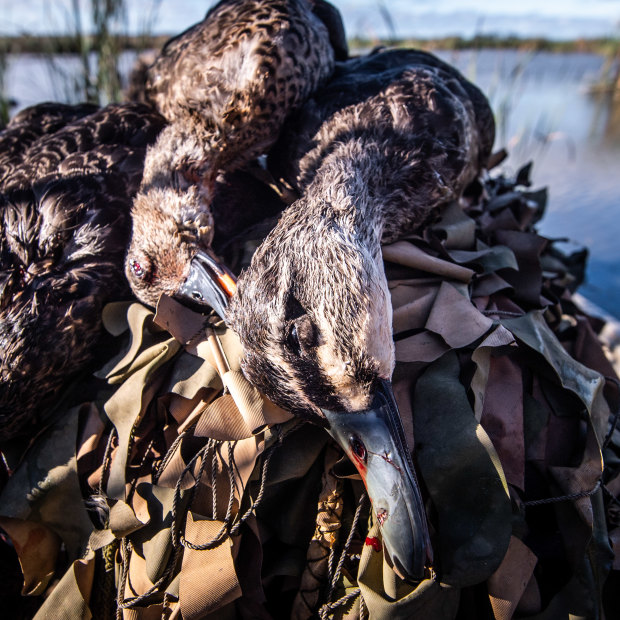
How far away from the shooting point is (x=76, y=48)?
16.2 ft

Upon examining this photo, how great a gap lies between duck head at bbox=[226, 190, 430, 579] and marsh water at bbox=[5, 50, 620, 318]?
303 centimetres

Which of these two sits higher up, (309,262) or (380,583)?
(309,262)

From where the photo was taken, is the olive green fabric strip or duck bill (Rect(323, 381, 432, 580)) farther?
the olive green fabric strip

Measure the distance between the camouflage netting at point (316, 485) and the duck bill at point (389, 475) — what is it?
8.0 inches

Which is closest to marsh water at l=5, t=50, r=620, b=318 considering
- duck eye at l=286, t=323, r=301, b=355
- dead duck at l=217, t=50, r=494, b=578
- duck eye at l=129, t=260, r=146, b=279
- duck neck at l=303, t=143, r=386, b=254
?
dead duck at l=217, t=50, r=494, b=578

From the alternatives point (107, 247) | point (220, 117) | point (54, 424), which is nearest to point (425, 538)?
point (54, 424)

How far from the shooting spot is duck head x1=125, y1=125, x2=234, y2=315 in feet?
6.89

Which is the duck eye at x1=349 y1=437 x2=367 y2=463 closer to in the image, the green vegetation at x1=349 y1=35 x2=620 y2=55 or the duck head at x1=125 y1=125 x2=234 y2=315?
the duck head at x1=125 y1=125 x2=234 y2=315

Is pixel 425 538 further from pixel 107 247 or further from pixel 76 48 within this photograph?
pixel 76 48

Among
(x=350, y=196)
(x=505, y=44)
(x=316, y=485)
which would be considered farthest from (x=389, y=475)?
(x=505, y=44)

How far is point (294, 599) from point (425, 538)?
2.26 feet

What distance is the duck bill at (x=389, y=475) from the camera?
58.0 inches

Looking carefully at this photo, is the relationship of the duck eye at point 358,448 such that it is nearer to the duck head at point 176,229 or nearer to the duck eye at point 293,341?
the duck eye at point 293,341

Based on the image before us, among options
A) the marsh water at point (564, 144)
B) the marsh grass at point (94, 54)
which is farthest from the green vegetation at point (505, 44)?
the marsh grass at point (94, 54)
